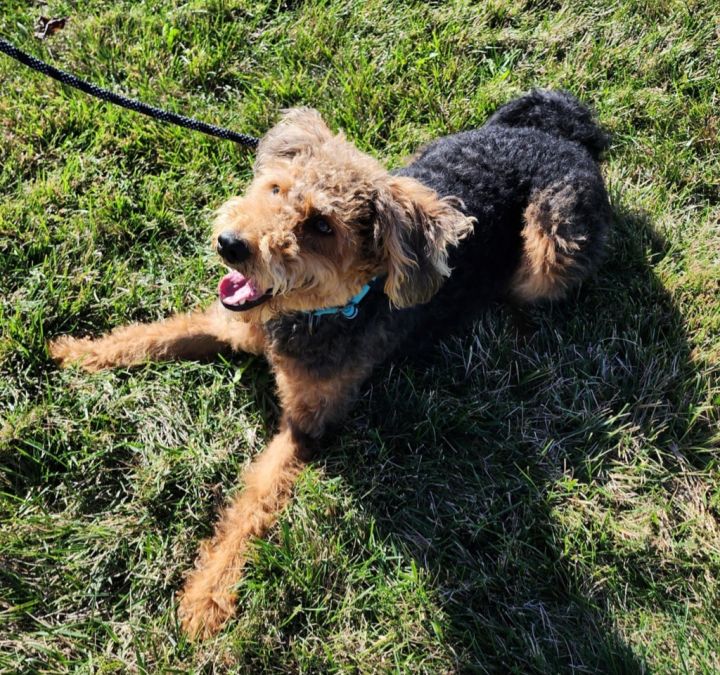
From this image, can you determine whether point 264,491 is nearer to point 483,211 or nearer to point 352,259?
point 352,259

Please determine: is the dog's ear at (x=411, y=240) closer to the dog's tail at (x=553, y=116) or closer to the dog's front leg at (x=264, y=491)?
the dog's front leg at (x=264, y=491)

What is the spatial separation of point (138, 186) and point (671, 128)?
4.13 meters

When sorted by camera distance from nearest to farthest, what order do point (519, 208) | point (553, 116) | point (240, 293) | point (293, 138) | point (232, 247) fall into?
point (232, 247) → point (240, 293) → point (293, 138) → point (519, 208) → point (553, 116)

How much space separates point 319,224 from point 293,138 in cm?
59

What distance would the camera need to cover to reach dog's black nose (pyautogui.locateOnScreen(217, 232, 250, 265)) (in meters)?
2.63

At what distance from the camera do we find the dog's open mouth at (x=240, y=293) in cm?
290

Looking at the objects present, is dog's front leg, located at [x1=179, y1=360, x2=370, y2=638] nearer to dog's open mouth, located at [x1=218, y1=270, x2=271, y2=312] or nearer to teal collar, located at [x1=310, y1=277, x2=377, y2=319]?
teal collar, located at [x1=310, y1=277, x2=377, y2=319]

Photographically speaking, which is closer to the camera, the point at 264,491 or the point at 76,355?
the point at 264,491

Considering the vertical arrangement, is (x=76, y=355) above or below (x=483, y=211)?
below

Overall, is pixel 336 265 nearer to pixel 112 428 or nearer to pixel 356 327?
pixel 356 327

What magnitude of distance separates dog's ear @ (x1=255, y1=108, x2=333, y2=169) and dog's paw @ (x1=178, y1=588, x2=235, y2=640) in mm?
2279

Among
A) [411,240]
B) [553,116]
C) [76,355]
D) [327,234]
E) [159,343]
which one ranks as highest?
[553,116]

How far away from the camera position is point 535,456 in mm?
3682

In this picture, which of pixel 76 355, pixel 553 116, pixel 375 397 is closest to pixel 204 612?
→ pixel 375 397
